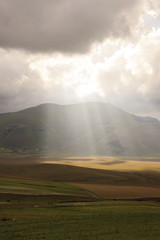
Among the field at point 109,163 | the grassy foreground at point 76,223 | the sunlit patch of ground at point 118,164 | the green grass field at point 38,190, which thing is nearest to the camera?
the grassy foreground at point 76,223

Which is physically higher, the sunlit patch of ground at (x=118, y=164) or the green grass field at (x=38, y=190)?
the green grass field at (x=38, y=190)

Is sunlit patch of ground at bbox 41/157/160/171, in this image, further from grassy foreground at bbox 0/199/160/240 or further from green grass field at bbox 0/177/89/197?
grassy foreground at bbox 0/199/160/240

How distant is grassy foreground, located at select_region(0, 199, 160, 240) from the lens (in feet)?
64.6

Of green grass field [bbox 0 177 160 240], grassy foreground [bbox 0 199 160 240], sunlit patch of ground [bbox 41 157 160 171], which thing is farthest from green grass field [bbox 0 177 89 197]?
sunlit patch of ground [bbox 41 157 160 171]

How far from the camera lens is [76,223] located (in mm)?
23469

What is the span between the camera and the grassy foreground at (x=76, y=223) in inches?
776

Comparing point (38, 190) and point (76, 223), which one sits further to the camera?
point (38, 190)

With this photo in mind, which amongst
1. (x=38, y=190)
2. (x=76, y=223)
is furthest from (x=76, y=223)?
(x=38, y=190)

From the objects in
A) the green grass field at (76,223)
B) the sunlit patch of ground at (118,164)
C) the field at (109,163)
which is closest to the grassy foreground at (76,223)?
the green grass field at (76,223)

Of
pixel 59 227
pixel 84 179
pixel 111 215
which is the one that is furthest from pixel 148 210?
pixel 84 179

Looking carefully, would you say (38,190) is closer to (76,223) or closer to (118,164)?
(76,223)

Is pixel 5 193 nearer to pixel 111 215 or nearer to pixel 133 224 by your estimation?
pixel 111 215

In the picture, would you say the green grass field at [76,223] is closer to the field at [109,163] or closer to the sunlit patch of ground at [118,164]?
the field at [109,163]

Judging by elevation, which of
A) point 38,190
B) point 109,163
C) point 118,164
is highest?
point 38,190
